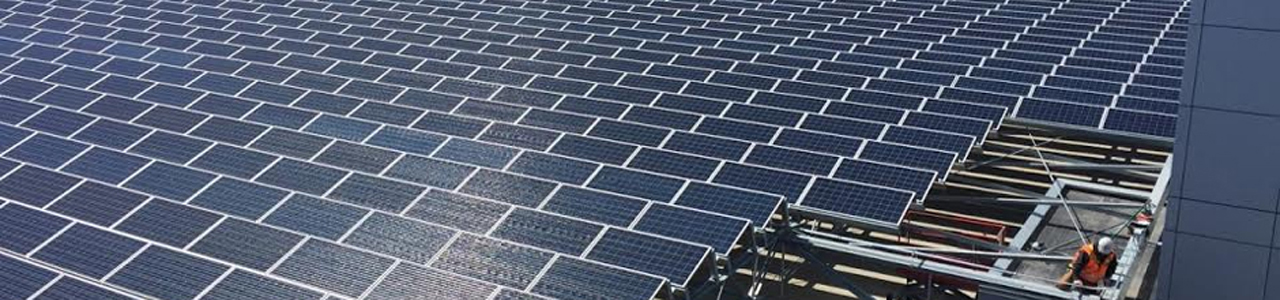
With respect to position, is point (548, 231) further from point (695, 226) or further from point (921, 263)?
point (921, 263)

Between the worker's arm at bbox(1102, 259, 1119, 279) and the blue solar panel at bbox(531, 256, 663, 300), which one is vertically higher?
the worker's arm at bbox(1102, 259, 1119, 279)

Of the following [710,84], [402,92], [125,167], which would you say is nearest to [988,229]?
[710,84]

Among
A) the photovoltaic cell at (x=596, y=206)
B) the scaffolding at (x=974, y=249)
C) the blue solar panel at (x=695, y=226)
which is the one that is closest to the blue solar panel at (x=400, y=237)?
the photovoltaic cell at (x=596, y=206)

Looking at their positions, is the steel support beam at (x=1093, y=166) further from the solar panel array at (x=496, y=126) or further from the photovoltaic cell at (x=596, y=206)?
the photovoltaic cell at (x=596, y=206)

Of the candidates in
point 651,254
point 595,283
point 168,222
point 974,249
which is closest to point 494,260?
point 595,283

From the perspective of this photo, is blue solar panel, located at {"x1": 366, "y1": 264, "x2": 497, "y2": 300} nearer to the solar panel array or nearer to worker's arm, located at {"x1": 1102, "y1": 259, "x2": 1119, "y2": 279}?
the solar panel array

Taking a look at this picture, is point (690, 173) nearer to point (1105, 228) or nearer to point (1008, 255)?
point (1008, 255)

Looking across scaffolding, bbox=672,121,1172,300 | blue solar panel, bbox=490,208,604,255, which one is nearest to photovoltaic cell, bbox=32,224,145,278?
blue solar panel, bbox=490,208,604,255
